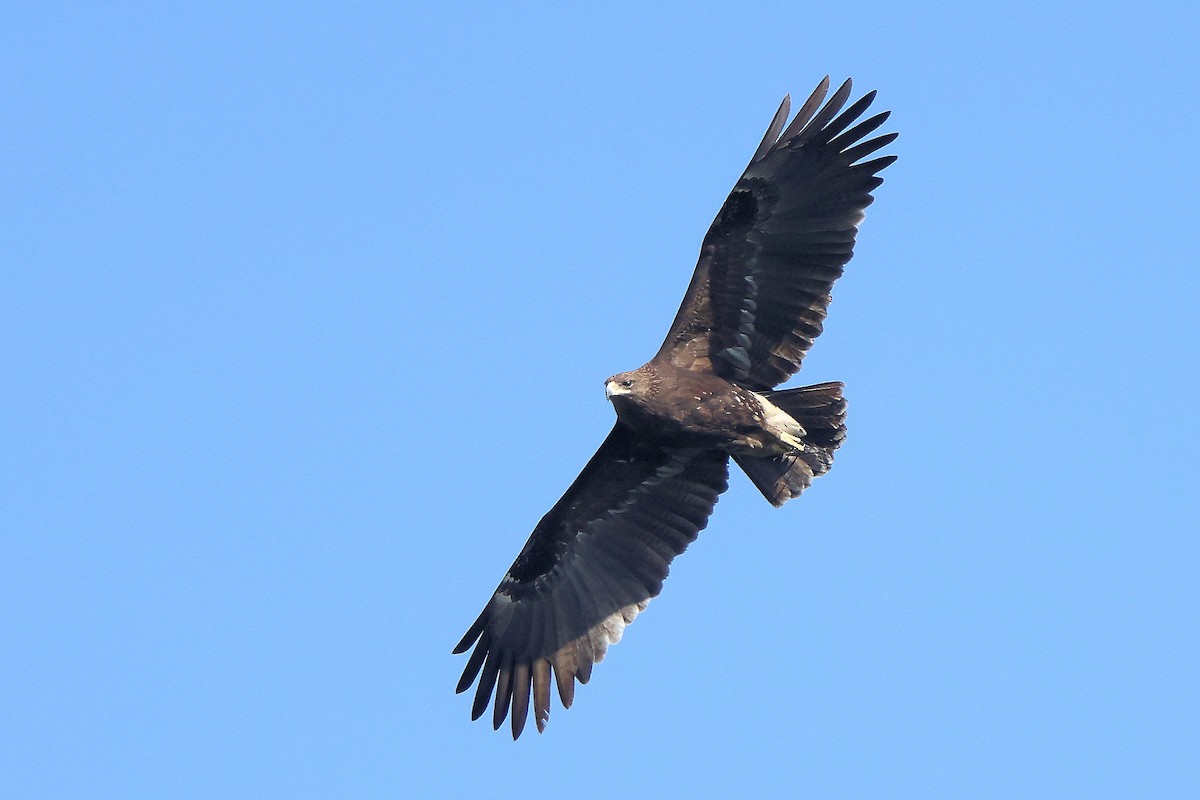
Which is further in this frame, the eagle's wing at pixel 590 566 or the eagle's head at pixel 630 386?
the eagle's wing at pixel 590 566

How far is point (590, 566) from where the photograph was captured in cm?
1566

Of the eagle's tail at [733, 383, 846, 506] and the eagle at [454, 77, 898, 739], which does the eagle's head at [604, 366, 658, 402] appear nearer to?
the eagle at [454, 77, 898, 739]

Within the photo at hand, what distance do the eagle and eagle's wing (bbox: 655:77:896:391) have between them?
11mm

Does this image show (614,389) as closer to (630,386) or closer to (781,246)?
(630,386)

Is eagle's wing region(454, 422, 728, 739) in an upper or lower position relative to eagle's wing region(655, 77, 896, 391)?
lower

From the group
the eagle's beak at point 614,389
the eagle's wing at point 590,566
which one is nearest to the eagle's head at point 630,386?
the eagle's beak at point 614,389

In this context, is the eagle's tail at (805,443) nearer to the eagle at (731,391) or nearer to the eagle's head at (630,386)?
the eagle at (731,391)

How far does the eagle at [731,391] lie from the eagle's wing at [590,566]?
1 centimetres

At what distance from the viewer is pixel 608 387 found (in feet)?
46.7

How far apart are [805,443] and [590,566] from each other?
2.49m

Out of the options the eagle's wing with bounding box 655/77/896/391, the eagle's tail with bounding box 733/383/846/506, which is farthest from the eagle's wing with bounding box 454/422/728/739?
the eagle's wing with bounding box 655/77/896/391

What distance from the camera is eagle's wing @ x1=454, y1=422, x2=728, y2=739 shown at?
50.2 feet

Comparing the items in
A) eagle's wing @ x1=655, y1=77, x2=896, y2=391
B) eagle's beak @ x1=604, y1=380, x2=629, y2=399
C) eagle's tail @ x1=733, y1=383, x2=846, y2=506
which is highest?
eagle's wing @ x1=655, y1=77, x2=896, y2=391

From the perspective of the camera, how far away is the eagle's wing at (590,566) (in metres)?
15.3
